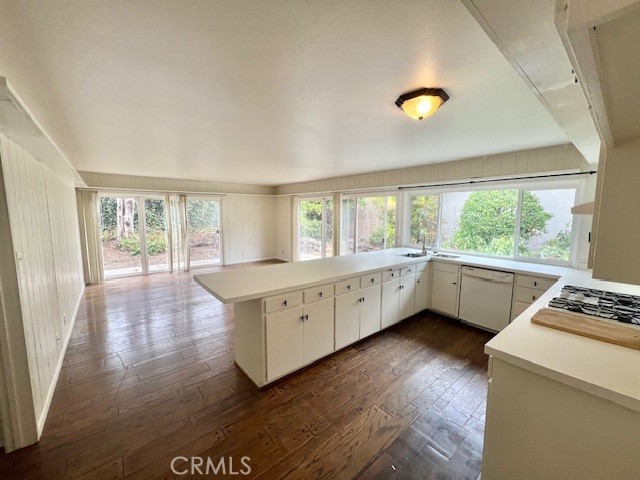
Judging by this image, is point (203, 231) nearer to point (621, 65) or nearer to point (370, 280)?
point (370, 280)

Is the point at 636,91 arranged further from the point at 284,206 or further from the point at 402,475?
the point at 284,206

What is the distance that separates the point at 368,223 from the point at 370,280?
2.82m

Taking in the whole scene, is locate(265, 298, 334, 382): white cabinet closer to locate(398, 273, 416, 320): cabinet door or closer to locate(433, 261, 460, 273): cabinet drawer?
locate(398, 273, 416, 320): cabinet door

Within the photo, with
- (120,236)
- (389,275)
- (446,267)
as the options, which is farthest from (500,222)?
(120,236)

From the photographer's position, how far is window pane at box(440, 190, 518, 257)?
368 cm

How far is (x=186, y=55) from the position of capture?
135 centimetres

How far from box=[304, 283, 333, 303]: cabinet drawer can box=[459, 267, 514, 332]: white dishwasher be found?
6.63ft

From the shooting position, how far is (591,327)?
141cm

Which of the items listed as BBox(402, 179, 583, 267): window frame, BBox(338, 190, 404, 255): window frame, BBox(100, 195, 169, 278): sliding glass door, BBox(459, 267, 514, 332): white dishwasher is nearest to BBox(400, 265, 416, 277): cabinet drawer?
BBox(459, 267, 514, 332): white dishwasher

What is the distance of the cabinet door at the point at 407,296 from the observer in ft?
11.3

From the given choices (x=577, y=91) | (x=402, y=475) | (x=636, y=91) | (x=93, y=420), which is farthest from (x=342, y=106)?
(x=93, y=420)

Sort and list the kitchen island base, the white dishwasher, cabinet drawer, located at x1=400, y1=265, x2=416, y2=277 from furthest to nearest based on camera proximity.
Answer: cabinet drawer, located at x1=400, y1=265, x2=416, y2=277, the white dishwasher, the kitchen island base

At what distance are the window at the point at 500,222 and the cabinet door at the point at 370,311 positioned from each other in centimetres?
200

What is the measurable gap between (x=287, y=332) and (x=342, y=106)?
1.90 metres
